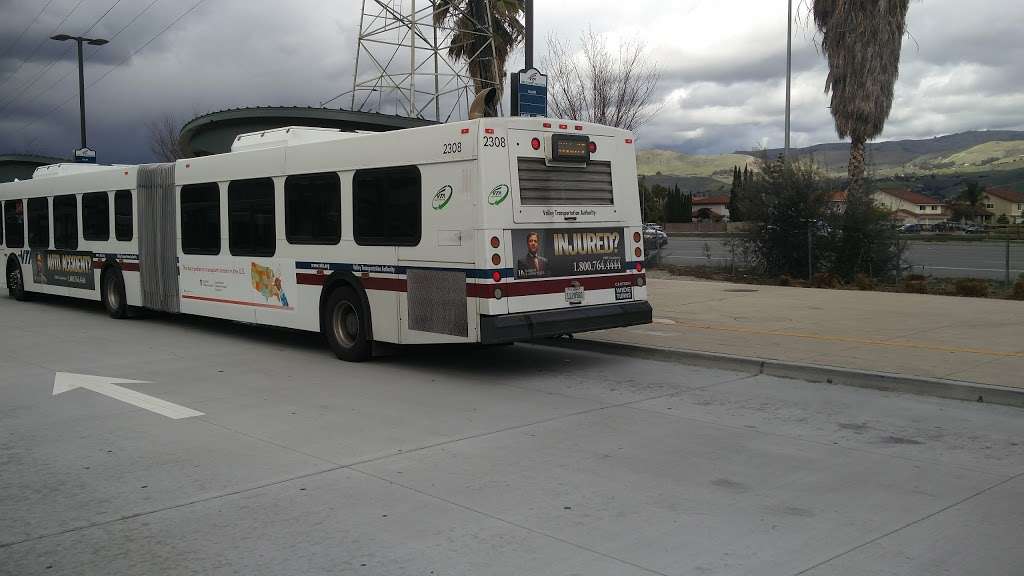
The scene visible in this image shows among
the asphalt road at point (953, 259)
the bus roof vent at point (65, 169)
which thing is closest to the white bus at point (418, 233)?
the bus roof vent at point (65, 169)

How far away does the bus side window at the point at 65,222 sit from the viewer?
1795 centimetres

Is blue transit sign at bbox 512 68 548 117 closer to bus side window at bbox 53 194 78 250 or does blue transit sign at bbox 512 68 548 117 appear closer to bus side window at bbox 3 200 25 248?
bus side window at bbox 53 194 78 250

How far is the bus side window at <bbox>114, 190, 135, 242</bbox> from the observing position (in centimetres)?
1614

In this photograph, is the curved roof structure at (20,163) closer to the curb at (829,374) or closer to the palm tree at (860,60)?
the palm tree at (860,60)

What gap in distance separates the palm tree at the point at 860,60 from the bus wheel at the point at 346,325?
1909cm

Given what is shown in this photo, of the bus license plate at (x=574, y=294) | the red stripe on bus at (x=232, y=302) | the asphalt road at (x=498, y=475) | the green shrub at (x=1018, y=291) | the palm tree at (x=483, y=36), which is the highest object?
the palm tree at (x=483, y=36)

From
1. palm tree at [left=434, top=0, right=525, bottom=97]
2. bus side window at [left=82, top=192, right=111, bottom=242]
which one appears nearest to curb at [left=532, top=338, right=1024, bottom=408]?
bus side window at [left=82, top=192, right=111, bottom=242]

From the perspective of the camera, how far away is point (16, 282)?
2105cm

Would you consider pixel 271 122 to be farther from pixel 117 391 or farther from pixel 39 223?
pixel 117 391

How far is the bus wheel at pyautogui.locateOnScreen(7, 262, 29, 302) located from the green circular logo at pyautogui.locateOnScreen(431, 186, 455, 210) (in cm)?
1494

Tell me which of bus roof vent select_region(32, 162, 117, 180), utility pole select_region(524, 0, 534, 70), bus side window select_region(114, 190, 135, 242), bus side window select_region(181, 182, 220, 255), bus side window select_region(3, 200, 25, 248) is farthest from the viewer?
bus side window select_region(3, 200, 25, 248)

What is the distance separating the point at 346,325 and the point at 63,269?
10.1m

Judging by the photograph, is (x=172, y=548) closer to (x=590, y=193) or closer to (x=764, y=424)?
(x=764, y=424)

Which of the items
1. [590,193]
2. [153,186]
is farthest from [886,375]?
[153,186]
